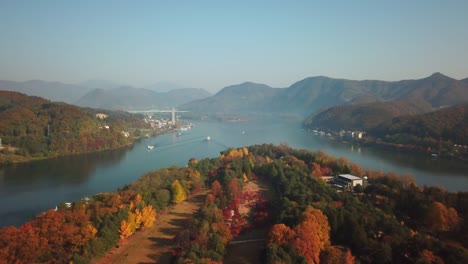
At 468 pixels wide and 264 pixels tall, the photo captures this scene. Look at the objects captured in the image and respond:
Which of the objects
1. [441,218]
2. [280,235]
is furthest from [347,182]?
[280,235]

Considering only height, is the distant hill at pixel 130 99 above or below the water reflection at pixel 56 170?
above

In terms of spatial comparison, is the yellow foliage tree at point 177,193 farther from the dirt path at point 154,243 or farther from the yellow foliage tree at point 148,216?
the yellow foliage tree at point 148,216

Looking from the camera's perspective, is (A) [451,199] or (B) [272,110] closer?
(A) [451,199]

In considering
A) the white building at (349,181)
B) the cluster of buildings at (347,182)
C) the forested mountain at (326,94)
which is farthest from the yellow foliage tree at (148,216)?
the forested mountain at (326,94)

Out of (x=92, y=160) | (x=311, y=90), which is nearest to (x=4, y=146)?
(x=92, y=160)

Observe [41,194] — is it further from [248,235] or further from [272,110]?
[272,110]

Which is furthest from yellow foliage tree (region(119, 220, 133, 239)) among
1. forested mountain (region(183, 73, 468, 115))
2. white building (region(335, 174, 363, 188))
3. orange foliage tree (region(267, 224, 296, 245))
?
forested mountain (region(183, 73, 468, 115))

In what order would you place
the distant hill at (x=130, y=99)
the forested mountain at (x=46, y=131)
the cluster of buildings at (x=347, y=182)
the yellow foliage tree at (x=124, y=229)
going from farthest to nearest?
the distant hill at (x=130, y=99), the forested mountain at (x=46, y=131), the cluster of buildings at (x=347, y=182), the yellow foliage tree at (x=124, y=229)
